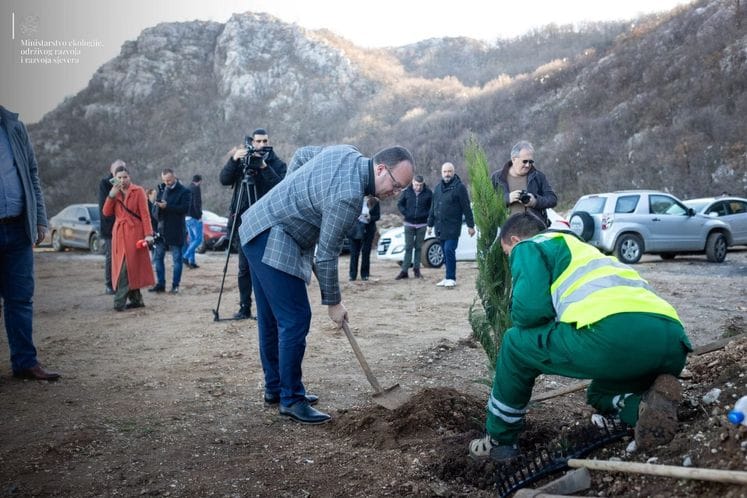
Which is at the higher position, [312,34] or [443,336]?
[312,34]

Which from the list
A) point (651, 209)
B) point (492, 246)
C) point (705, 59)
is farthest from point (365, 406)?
point (705, 59)

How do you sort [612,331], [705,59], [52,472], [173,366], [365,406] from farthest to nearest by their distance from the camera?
[705,59] < [173,366] < [365,406] < [52,472] < [612,331]

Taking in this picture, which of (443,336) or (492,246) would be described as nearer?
(492,246)

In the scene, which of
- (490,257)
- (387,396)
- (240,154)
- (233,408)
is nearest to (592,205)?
(240,154)

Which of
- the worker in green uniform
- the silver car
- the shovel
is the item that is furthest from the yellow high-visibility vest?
the silver car

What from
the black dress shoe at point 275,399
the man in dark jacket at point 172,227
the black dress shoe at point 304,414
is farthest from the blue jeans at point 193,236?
the black dress shoe at point 304,414

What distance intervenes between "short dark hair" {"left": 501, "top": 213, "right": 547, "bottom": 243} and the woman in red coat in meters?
6.64

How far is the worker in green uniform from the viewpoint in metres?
3.15

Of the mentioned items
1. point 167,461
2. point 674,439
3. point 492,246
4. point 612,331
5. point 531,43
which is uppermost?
point 531,43

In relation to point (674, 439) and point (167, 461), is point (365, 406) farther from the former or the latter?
point (674, 439)

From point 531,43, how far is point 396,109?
17.7 meters

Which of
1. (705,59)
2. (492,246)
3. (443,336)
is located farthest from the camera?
(705,59)

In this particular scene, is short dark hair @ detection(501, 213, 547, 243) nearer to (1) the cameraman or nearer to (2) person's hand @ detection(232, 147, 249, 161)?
(1) the cameraman

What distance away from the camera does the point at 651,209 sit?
50.5 ft
